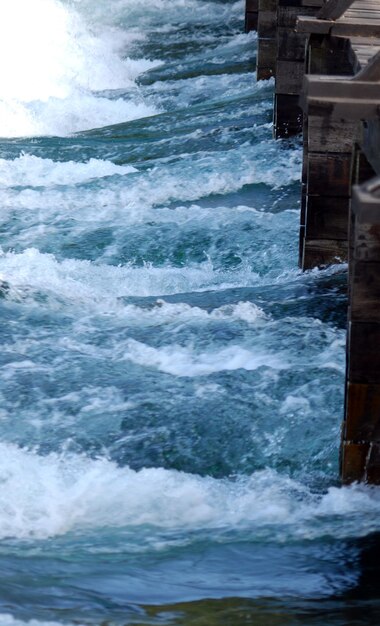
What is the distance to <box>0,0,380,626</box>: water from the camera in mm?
4676

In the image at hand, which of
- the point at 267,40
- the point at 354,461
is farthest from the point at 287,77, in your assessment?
the point at 354,461

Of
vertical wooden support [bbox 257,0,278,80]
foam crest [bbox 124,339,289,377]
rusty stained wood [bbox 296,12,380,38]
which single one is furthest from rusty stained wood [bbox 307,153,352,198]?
vertical wooden support [bbox 257,0,278,80]

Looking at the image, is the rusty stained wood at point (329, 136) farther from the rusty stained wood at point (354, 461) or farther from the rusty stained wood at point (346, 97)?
the rusty stained wood at point (354, 461)

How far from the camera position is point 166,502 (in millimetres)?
5340

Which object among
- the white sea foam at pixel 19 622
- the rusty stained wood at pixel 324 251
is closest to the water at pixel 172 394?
the white sea foam at pixel 19 622

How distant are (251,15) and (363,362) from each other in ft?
52.3

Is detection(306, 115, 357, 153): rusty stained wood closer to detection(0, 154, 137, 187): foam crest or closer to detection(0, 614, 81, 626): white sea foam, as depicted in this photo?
detection(0, 154, 137, 187): foam crest

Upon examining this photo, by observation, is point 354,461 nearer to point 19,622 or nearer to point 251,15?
point 19,622

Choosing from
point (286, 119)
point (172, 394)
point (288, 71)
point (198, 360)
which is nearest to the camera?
point (172, 394)

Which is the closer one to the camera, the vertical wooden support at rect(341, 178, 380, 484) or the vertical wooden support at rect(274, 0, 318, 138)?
the vertical wooden support at rect(341, 178, 380, 484)

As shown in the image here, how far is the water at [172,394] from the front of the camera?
4676mm

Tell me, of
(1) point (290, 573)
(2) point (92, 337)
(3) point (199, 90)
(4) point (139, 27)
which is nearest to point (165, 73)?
(3) point (199, 90)

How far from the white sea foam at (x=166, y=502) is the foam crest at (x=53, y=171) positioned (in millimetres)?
6179

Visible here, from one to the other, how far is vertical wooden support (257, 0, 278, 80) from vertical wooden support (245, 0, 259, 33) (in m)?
4.73
